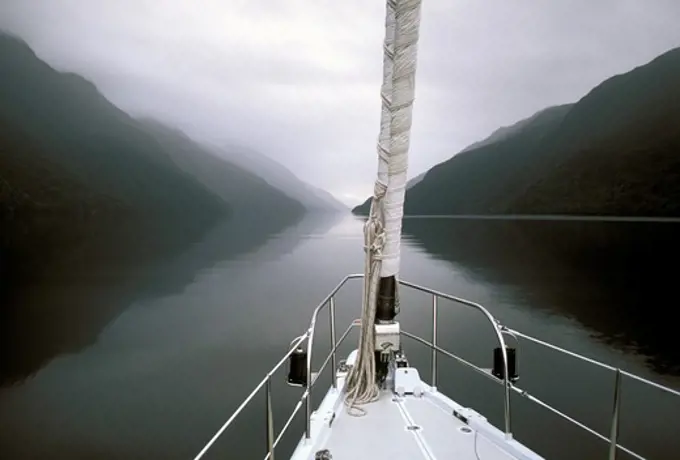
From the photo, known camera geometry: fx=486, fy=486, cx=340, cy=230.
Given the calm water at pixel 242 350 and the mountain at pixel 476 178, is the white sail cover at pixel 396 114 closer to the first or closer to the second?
the calm water at pixel 242 350

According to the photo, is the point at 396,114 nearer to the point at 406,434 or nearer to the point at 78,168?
the point at 406,434

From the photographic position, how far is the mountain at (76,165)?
3942 inches

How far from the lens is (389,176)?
133 inches

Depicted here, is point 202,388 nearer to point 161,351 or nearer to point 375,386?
point 161,351

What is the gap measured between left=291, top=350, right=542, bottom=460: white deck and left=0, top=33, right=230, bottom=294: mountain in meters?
65.0

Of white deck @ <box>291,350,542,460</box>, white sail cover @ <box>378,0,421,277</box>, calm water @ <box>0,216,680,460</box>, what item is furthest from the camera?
calm water @ <box>0,216,680,460</box>

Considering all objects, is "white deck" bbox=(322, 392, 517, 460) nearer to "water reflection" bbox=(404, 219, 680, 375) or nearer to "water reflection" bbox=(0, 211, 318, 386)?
"water reflection" bbox=(0, 211, 318, 386)

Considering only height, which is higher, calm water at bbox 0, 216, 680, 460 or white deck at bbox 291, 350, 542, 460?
white deck at bbox 291, 350, 542, 460

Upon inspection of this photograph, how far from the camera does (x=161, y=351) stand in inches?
542

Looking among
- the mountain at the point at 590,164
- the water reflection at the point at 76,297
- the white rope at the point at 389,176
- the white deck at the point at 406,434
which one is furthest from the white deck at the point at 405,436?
the mountain at the point at 590,164

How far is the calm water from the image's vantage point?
845cm

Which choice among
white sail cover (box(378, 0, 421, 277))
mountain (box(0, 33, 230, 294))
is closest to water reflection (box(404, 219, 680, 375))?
white sail cover (box(378, 0, 421, 277))

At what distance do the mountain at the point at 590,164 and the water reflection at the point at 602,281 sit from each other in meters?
54.2

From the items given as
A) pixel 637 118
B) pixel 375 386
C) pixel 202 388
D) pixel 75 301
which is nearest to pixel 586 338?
pixel 202 388
